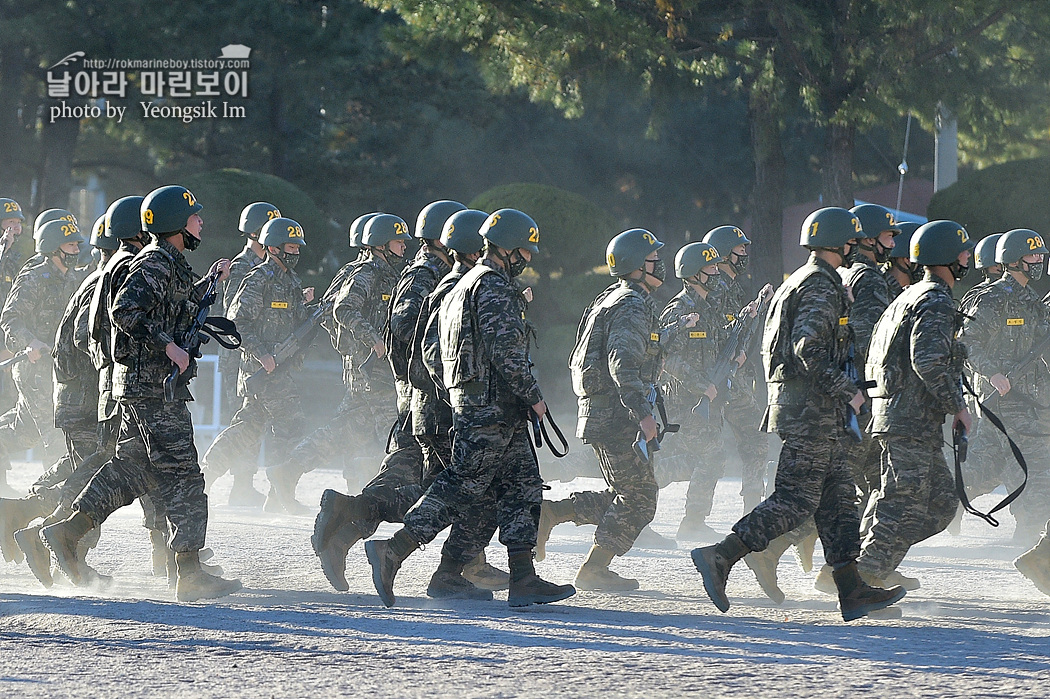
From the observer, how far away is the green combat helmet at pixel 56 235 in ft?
36.5

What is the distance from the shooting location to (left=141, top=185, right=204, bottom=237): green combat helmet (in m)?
7.54

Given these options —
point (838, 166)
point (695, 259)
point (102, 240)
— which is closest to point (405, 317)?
point (102, 240)

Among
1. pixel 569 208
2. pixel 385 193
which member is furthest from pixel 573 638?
pixel 385 193

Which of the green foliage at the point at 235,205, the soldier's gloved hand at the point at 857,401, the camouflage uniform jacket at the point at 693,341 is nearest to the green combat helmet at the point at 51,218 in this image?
the camouflage uniform jacket at the point at 693,341

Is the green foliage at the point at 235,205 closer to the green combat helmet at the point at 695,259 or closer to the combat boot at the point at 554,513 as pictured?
the green combat helmet at the point at 695,259

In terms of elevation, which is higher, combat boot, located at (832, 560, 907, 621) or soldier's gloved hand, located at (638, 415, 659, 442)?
soldier's gloved hand, located at (638, 415, 659, 442)

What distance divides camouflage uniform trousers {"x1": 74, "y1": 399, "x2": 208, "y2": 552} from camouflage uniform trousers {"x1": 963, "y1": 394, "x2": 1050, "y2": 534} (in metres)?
5.36

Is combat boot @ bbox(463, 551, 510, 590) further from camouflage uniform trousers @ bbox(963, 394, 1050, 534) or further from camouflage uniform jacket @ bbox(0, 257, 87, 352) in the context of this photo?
camouflage uniform jacket @ bbox(0, 257, 87, 352)

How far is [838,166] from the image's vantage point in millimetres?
17219

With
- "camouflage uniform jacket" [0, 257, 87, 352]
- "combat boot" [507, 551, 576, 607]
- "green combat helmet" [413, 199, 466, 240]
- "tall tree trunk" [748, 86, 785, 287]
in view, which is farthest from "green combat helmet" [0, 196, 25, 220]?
"tall tree trunk" [748, 86, 785, 287]

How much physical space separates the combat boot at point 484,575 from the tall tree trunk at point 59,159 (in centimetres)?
1743

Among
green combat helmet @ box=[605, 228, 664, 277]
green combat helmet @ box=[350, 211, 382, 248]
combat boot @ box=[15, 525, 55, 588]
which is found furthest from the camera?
green combat helmet @ box=[350, 211, 382, 248]

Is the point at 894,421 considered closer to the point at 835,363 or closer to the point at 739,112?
the point at 835,363

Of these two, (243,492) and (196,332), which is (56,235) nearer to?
(243,492)
